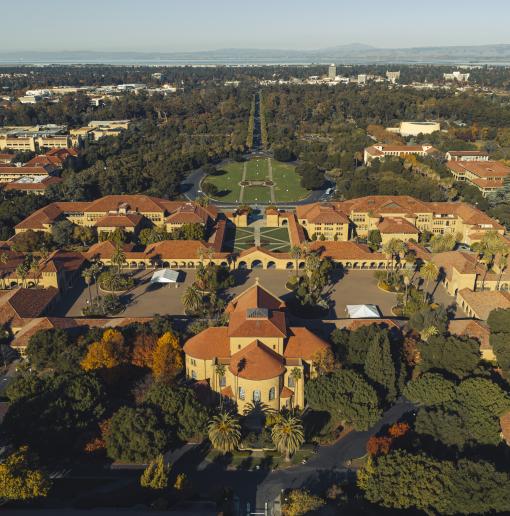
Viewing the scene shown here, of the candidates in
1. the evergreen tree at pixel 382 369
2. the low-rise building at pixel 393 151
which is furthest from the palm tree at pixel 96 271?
the low-rise building at pixel 393 151

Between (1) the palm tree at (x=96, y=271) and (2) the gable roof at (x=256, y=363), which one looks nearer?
(2) the gable roof at (x=256, y=363)

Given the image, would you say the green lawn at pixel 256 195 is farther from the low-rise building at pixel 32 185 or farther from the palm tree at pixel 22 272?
the palm tree at pixel 22 272

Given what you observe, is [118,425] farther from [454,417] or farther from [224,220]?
[224,220]

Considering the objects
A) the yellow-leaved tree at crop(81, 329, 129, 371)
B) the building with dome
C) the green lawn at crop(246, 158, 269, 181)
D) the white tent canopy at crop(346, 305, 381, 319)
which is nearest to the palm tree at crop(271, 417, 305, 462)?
the building with dome

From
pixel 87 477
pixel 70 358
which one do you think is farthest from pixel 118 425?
pixel 70 358

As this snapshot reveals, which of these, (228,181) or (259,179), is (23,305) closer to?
(228,181)

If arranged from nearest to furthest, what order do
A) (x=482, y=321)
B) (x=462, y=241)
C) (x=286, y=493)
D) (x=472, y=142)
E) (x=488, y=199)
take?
(x=286, y=493) → (x=482, y=321) → (x=462, y=241) → (x=488, y=199) → (x=472, y=142)

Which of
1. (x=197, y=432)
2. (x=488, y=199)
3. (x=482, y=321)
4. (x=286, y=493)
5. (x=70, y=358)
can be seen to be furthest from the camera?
(x=488, y=199)
